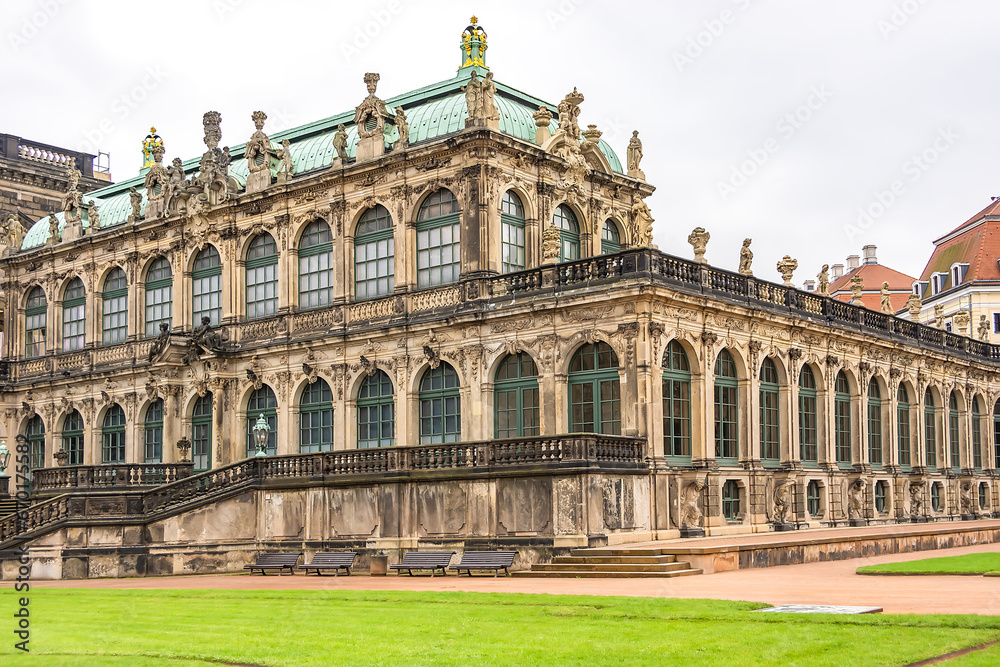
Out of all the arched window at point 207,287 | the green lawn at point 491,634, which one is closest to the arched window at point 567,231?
the arched window at point 207,287

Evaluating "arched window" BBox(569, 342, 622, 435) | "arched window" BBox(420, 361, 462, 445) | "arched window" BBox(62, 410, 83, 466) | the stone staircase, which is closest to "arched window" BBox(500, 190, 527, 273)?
"arched window" BBox(420, 361, 462, 445)

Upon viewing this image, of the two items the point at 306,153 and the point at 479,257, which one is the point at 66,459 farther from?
the point at 479,257

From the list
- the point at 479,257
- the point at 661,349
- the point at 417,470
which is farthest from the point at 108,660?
the point at 479,257

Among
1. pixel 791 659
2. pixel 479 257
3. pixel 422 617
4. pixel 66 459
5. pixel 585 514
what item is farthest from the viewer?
pixel 66 459

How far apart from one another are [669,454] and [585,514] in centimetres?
479

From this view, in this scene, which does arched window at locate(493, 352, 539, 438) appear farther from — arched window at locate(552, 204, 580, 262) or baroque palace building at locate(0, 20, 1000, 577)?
arched window at locate(552, 204, 580, 262)

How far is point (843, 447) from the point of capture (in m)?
38.6

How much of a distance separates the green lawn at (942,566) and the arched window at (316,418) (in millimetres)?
18849

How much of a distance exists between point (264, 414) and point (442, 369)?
7.83m

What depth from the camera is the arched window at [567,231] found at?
123 ft

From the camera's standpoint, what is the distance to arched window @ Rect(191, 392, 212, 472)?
42.2 meters

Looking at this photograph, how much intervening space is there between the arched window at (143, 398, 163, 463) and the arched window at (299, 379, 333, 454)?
6966 mm

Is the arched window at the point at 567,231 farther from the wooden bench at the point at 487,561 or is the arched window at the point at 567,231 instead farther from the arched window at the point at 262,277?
the wooden bench at the point at 487,561

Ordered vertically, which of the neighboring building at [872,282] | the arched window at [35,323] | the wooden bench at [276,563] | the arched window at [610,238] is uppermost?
the neighboring building at [872,282]
